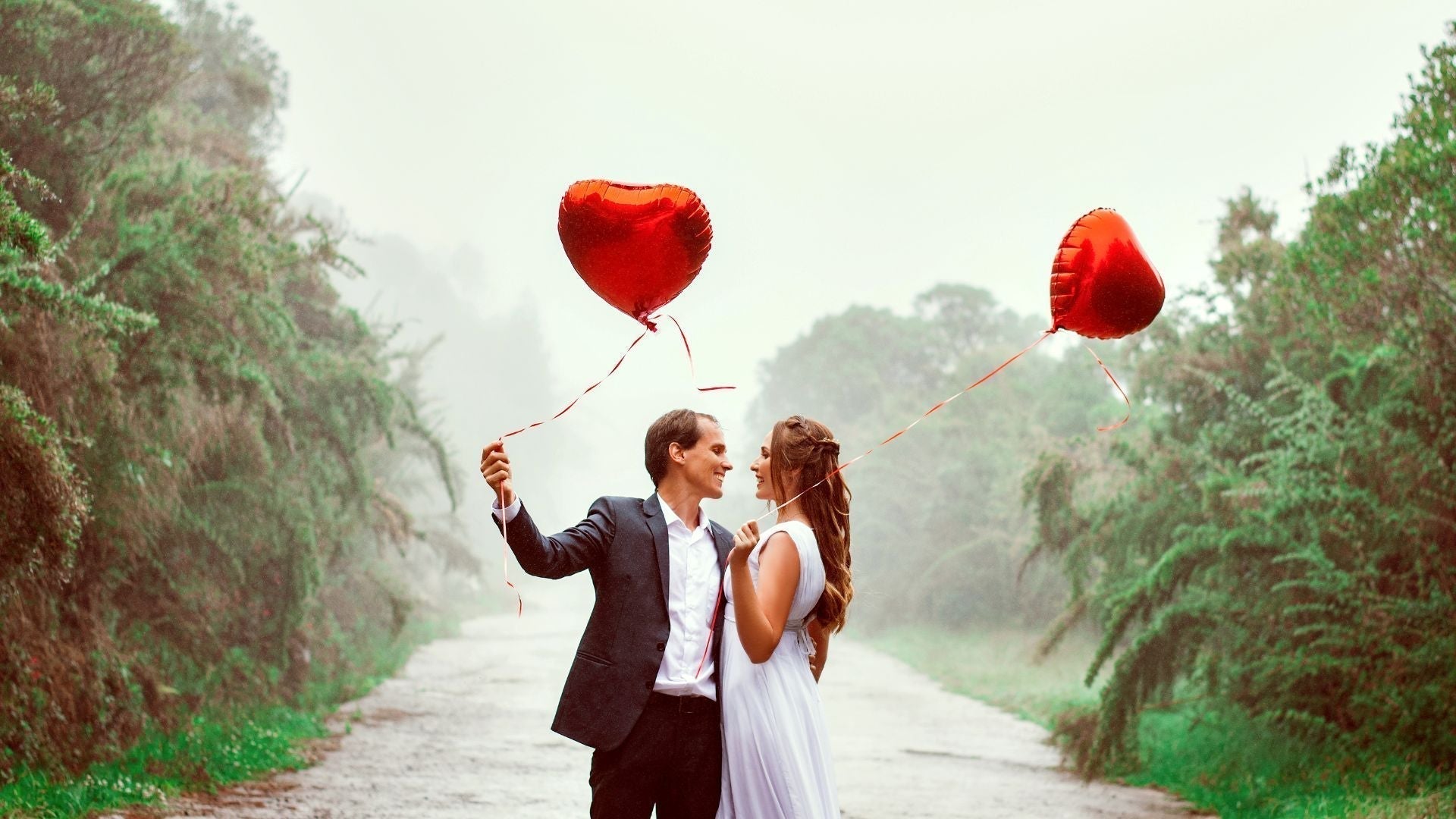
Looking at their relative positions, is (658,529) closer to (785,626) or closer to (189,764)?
(785,626)

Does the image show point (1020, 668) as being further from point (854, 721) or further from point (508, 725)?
point (508, 725)

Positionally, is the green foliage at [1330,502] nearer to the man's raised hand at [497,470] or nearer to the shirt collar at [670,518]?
the shirt collar at [670,518]

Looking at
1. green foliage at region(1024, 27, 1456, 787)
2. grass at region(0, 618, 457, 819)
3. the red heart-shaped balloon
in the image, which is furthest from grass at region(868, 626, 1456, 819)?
grass at region(0, 618, 457, 819)

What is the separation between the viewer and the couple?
343cm

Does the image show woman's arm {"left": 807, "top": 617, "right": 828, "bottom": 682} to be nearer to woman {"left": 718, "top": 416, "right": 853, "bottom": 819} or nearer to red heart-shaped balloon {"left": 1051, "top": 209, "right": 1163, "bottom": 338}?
woman {"left": 718, "top": 416, "right": 853, "bottom": 819}

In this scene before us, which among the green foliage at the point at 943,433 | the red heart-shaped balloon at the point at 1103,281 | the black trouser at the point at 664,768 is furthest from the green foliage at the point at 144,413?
the green foliage at the point at 943,433

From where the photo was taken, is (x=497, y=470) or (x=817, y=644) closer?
(x=497, y=470)

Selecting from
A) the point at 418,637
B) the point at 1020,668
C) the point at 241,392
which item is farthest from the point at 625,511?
the point at 418,637

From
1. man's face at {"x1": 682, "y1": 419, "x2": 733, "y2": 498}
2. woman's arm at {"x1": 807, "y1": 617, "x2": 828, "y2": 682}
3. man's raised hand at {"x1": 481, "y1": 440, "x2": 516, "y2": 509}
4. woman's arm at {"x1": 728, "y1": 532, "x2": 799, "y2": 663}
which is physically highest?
man's face at {"x1": 682, "y1": 419, "x2": 733, "y2": 498}

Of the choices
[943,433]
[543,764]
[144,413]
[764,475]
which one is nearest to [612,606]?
[764,475]

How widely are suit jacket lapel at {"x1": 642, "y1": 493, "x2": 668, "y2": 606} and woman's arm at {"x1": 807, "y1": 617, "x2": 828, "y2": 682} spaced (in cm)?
47

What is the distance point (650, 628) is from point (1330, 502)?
6360 mm

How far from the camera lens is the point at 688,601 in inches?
148

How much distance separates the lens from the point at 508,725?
472 inches
